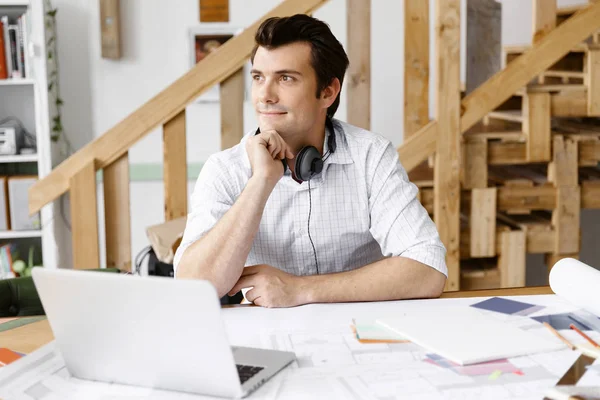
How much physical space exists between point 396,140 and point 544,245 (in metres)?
1.55

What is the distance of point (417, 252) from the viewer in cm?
181

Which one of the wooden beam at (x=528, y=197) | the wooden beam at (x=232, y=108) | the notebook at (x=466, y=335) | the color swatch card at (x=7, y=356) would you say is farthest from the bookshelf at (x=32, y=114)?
the notebook at (x=466, y=335)

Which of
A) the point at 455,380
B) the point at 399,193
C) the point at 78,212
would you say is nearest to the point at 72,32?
the point at 78,212

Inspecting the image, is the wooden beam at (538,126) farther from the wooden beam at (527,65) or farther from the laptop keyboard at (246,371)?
the laptop keyboard at (246,371)

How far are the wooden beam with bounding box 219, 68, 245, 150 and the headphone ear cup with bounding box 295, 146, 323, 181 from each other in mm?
951

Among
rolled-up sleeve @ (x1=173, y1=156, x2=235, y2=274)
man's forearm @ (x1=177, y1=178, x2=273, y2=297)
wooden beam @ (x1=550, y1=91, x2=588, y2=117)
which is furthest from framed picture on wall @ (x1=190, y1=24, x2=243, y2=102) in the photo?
man's forearm @ (x1=177, y1=178, x2=273, y2=297)

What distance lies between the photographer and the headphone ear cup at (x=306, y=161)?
1912 millimetres

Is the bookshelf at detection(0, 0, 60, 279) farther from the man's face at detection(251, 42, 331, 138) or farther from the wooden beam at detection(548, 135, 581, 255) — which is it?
the wooden beam at detection(548, 135, 581, 255)

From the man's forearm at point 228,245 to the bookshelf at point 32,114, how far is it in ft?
7.72

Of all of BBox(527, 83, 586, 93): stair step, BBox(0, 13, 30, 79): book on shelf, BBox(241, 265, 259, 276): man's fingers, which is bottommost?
BBox(241, 265, 259, 276): man's fingers

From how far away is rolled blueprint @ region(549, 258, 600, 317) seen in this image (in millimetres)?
1484

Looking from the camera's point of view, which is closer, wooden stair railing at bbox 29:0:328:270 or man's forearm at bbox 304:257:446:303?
man's forearm at bbox 304:257:446:303

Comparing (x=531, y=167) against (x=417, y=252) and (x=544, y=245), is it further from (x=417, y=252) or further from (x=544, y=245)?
(x=417, y=252)

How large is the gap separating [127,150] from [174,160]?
178 millimetres
